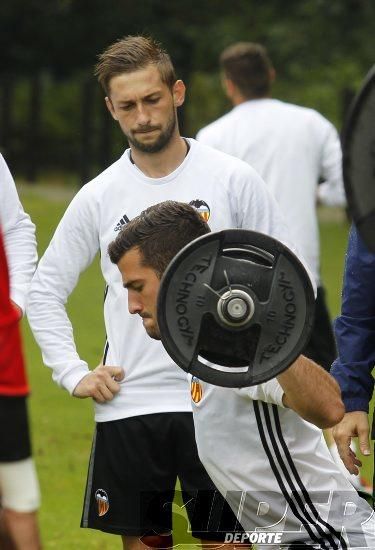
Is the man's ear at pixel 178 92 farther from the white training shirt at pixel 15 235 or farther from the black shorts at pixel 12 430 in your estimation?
the black shorts at pixel 12 430

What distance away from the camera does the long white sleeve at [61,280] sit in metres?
6.50

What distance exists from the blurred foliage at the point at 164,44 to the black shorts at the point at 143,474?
2295cm

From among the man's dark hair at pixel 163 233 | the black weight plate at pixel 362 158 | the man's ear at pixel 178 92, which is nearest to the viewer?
the black weight plate at pixel 362 158

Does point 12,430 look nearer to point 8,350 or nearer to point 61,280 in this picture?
point 8,350

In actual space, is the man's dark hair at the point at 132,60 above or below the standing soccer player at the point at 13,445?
above

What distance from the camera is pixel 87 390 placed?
20.7 ft

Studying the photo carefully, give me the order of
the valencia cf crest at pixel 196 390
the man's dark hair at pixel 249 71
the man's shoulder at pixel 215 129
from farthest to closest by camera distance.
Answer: the man's dark hair at pixel 249 71, the man's shoulder at pixel 215 129, the valencia cf crest at pixel 196 390

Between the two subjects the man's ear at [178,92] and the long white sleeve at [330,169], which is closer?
the man's ear at [178,92]

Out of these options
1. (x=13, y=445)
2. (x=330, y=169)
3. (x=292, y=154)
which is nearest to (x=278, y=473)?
(x=13, y=445)

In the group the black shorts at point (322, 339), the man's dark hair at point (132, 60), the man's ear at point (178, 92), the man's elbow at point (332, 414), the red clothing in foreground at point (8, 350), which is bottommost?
the black shorts at point (322, 339)

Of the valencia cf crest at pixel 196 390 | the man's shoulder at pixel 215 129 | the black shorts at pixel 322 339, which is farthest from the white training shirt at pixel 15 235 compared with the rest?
the man's shoulder at pixel 215 129

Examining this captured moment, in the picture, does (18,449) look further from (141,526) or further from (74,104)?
(74,104)

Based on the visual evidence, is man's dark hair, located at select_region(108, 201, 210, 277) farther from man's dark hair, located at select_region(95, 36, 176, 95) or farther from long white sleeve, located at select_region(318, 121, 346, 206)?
long white sleeve, located at select_region(318, 121, 346, 206)

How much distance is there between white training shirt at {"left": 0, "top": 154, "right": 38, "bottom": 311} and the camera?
6.77m
